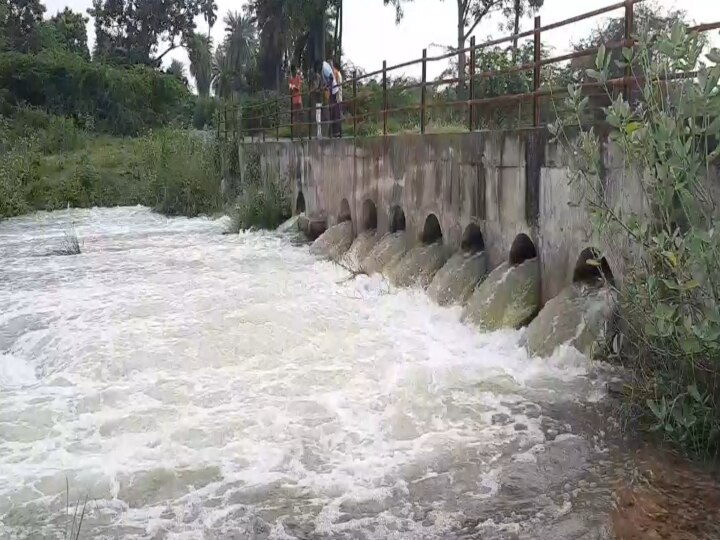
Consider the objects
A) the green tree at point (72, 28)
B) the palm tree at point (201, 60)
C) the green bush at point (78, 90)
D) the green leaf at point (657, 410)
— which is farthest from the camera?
the palm tree at point (201, 60)

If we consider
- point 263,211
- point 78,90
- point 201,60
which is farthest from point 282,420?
point 201,60

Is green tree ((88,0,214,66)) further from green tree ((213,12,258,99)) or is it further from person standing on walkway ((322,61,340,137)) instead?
person standing on walkway ((322,61,340,137))

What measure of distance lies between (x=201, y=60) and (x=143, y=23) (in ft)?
14.3

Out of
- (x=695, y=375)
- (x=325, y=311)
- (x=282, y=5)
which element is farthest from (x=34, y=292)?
(x=282, y=5)

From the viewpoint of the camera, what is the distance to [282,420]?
5.60m

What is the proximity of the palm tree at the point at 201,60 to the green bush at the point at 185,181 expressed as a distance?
29.7 m

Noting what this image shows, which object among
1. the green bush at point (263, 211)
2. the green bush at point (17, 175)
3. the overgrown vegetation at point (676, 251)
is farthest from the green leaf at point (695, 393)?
the green bush at point (17, 175)

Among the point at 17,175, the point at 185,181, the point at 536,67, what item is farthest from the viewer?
the point at 17,175

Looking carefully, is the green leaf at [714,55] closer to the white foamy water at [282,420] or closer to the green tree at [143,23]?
the white foamy water at [282,420]

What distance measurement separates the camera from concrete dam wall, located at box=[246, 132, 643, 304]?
711 centimetres

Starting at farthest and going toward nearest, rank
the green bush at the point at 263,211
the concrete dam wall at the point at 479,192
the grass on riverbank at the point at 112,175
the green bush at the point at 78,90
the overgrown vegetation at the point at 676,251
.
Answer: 1. the green bush at the point at 78,90
2. the grass on riverbank at the point at 112,175
3. the green bush at the point at 263,211
4. the concrete dam wall at the point at 479,192
5. the overgrown vegetation at the point at 676,251

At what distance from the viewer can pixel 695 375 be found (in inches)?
184

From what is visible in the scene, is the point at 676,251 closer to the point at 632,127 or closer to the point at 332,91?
the point at 632,127

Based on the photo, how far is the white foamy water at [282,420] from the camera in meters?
4.27
